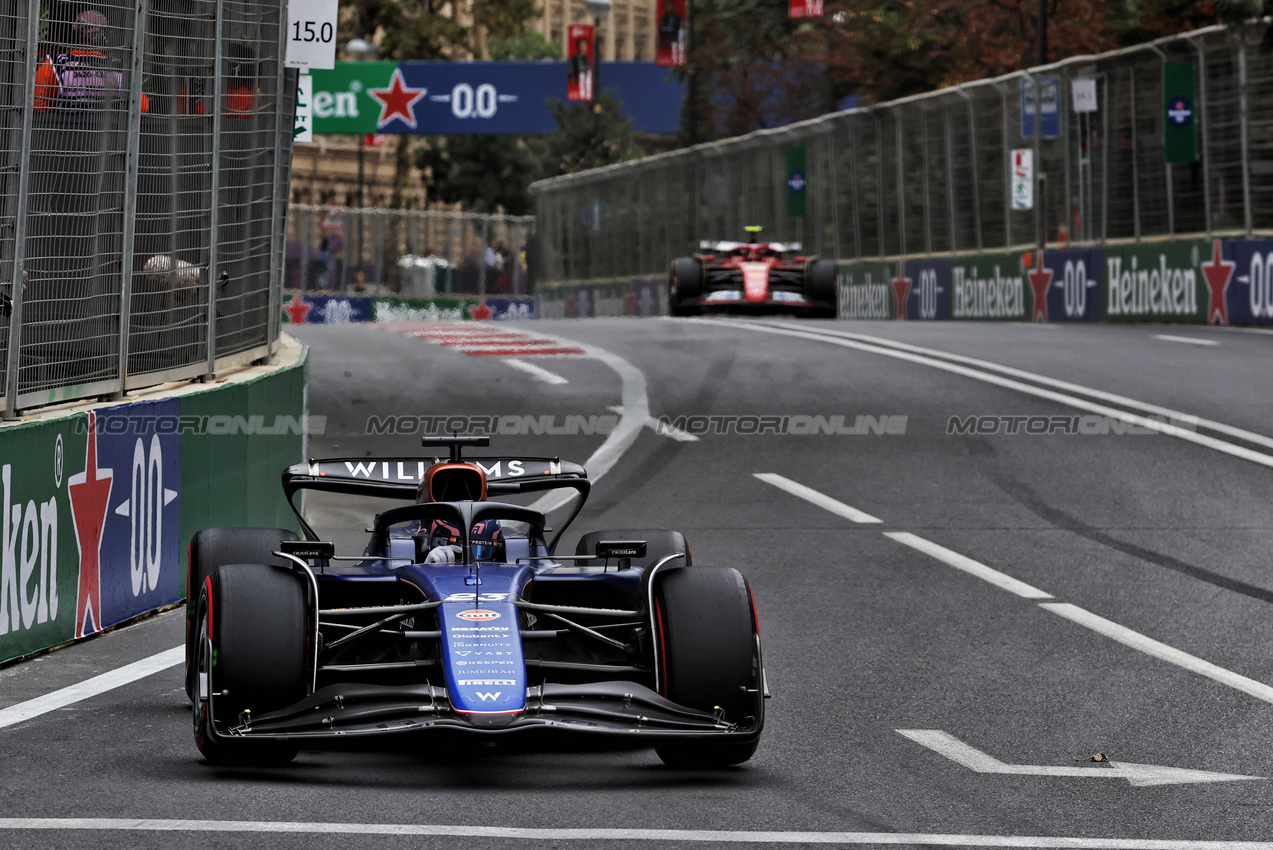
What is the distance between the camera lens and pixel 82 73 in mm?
9555

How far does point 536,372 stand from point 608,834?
14.9m

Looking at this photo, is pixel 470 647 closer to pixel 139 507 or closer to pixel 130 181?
pixel 139 507

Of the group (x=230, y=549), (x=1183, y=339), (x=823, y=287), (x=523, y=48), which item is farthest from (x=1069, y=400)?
(x=523, y=48)

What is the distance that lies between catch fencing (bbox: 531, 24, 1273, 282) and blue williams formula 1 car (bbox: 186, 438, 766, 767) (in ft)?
62.3

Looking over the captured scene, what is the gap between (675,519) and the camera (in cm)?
1289

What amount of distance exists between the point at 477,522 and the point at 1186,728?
2662mm

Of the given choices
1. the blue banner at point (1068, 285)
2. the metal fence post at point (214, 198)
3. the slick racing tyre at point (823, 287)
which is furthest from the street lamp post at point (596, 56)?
the metal fence post at point (214, 198)

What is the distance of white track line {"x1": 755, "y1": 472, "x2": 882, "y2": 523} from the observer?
12.9 m

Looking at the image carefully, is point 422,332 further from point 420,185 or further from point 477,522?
point 420,185

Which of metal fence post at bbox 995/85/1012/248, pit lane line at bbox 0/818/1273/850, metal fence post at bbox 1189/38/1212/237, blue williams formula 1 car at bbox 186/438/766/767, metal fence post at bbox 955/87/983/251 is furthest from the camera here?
metal fence post at bbox 955/87/983/251

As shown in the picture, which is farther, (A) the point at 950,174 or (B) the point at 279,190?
(A) the point at 950,174

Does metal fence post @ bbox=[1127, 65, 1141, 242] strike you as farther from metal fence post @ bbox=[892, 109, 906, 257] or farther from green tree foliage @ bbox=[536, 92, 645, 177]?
green tree foliage @ bbox=[536, 92, 645, 177]

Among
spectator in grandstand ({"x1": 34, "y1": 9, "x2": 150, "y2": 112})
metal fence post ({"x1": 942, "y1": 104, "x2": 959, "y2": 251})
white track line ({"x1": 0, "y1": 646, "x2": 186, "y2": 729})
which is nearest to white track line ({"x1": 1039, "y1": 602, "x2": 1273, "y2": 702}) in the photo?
white track line ({"x1": 0, "y1": 646, "x2": 186, "y2": 729})

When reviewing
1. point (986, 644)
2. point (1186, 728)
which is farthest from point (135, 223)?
point (1186, 728)
